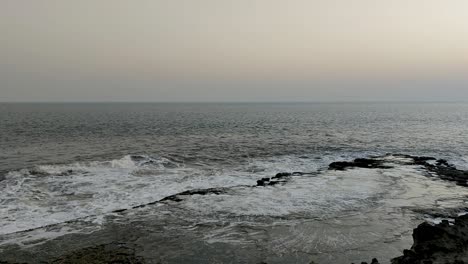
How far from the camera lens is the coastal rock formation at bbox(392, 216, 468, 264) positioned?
10.4 m

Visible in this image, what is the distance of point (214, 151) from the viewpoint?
38.6 meters

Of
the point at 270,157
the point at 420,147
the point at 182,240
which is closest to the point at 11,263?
the point at 182,240

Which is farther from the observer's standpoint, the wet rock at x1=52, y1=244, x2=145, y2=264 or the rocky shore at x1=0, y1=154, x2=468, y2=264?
the wet rock at x1=52, y1=244, x2=145, y2=264

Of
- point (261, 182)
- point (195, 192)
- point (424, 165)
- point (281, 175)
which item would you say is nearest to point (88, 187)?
point (195, 192)

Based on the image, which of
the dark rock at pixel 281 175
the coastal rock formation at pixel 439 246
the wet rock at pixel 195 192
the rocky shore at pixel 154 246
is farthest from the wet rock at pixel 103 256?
the dark rock at pixel 281 175

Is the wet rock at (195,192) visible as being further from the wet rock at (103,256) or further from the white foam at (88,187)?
the wet rock at (103,256)

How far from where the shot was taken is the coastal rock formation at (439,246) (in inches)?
410

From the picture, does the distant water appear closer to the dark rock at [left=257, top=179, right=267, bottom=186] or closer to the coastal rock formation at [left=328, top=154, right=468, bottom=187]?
the dark rock at [left=257, top=179, right=267, bottom=186]

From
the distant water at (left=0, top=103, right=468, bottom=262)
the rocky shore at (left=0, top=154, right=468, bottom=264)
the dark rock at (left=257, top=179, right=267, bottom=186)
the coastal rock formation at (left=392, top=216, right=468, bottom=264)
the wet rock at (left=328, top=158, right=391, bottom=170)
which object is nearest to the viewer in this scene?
the coastal rock formation at (left=392, top=216, right=468, bottom=264)

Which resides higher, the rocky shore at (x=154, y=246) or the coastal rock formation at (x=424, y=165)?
the rocky shore at (x=154, y=246)

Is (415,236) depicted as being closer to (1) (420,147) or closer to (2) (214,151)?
(2) (214,151)

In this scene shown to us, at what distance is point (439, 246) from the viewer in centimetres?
1122

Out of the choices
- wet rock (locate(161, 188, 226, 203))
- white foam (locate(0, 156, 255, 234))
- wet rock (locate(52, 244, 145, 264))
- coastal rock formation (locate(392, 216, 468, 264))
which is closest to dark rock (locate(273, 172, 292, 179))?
white foam (locate(0, 156, 255, 234))

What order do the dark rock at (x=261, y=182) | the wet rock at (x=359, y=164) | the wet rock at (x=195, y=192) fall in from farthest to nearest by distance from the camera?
the wet rock at (x=359, y=164) < the dark rock at (x=261, y=182) < the wet rock at (x=195, y=192)
